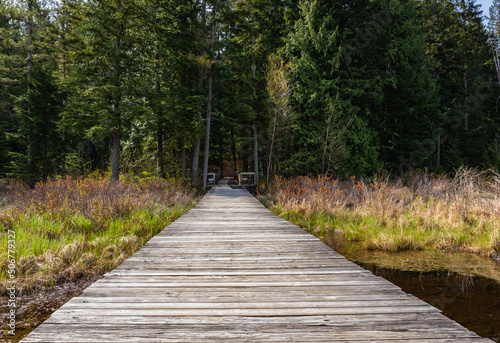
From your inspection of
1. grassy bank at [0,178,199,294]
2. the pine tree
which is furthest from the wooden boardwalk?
the pine tree

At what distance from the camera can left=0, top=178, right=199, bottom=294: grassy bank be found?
4836 millimetres

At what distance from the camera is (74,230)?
6.46 m

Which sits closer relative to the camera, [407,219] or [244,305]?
[244,305]

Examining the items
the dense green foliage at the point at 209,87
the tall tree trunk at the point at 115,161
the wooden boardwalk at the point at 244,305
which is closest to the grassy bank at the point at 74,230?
the wooden boardwalk at the point at 244,305

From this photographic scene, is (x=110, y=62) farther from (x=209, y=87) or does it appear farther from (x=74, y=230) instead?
(x=74, y=230)

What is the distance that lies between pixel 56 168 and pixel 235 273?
22959mm

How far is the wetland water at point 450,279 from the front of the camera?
388 centimetres

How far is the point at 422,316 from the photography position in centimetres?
235

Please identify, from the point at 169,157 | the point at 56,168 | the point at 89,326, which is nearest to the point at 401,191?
the point at 89,326

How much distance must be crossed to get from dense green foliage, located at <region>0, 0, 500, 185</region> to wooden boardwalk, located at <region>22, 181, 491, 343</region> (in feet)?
41.8

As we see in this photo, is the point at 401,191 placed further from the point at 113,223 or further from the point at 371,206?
the point at 113,223

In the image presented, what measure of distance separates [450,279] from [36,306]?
6.90 m

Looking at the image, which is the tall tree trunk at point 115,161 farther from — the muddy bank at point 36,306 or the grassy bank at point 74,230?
the muddy bank at point 36,306

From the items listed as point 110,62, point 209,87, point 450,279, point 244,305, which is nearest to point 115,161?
point 110,62
